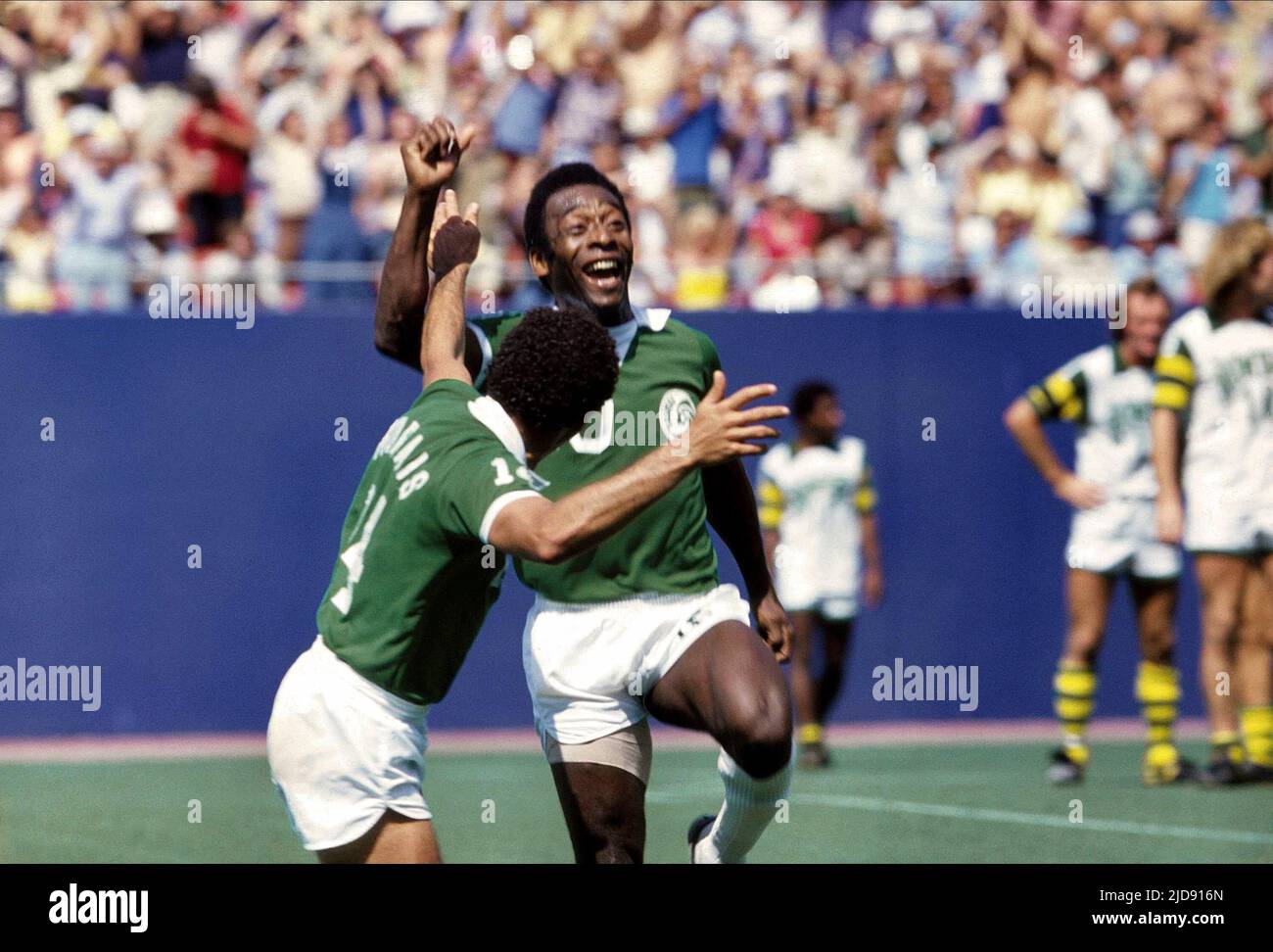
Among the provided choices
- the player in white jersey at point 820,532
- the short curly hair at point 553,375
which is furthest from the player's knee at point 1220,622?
the short curly hair at point 553,375

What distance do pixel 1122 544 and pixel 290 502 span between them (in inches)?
199

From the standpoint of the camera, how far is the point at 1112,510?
37.4 feet

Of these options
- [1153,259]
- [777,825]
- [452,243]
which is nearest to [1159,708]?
[777,825]

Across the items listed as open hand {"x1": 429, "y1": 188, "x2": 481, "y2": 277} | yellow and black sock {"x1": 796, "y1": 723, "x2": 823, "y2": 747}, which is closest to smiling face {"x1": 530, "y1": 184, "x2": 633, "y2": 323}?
open hand {"x1": 429, "y1": 188, "x2": 481, "y2": 277}

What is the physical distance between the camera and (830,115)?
14.2 meters

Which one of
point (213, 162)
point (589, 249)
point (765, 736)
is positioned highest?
point (213, 162)

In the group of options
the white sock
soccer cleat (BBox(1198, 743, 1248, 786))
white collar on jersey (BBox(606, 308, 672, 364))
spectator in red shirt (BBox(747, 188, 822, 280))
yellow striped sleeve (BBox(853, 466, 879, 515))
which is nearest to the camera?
the white sock

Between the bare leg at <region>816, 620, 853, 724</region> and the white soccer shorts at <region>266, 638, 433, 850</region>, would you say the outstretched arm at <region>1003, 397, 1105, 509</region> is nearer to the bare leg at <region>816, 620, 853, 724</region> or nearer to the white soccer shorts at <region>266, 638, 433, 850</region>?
the bare leg at <region>816, 620, 853, 724</region>

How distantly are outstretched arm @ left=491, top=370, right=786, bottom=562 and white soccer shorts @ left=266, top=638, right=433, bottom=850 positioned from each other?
64cm

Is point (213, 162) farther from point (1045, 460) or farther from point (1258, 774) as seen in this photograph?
point (1258, 774)

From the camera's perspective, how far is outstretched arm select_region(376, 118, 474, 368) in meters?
6.25

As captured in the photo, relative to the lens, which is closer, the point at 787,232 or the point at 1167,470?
the point at 1167,470

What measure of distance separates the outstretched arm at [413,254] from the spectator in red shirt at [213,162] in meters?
7.38
